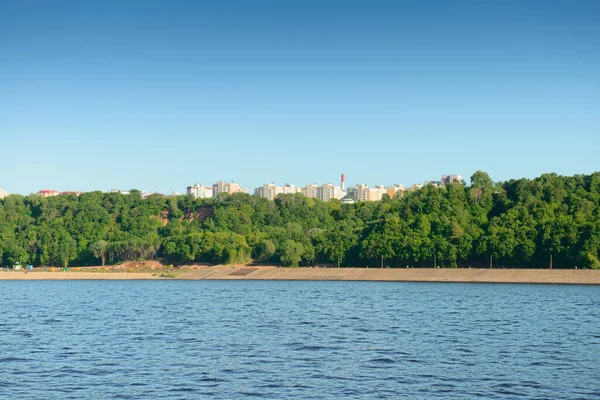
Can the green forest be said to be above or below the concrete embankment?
above

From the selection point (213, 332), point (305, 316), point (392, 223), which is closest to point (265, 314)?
point (305, 316)

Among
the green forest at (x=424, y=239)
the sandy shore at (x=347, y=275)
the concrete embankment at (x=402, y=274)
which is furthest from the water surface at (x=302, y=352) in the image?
the green forest at (x=424, y=239)

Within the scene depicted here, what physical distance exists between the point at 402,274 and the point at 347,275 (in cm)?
1076

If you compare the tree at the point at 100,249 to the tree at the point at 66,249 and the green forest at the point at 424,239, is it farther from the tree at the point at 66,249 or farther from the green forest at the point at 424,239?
the tree at the point at 66,249

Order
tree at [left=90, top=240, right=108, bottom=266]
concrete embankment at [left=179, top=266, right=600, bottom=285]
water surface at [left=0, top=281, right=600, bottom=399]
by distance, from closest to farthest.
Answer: water surface at [left=0, top=281, right=600, bottom=399]
concrete embankment at [left=179, top=266, right=600, bottom=285]
tree at [left=90, top=240, right=108, bottom=266]

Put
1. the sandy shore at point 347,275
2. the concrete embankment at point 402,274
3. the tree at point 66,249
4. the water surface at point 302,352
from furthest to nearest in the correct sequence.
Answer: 1. the tree at point 66,249
2. the sandy shore at point 347,275
3. the concrete embankment at point 402,274
4. the water surface at point 302,352

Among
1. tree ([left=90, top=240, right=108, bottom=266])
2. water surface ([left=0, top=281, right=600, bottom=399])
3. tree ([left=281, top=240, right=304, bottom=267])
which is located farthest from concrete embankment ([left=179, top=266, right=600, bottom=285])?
water surface ([left=0, top=281, right=600, bottom=399])

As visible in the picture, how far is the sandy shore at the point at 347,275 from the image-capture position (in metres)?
126

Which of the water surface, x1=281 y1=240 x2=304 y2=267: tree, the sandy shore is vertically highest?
x1=281 y1=240 x2=304 y2=267: tree

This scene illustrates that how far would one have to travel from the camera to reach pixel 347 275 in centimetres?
14425

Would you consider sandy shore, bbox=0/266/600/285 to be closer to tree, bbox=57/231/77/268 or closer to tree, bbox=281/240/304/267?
tree, bbox=281/240/304/267

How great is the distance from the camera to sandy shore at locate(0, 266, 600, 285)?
126m

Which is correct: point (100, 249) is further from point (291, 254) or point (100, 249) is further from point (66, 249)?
point (291, 254)

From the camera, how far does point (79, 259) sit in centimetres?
19000
